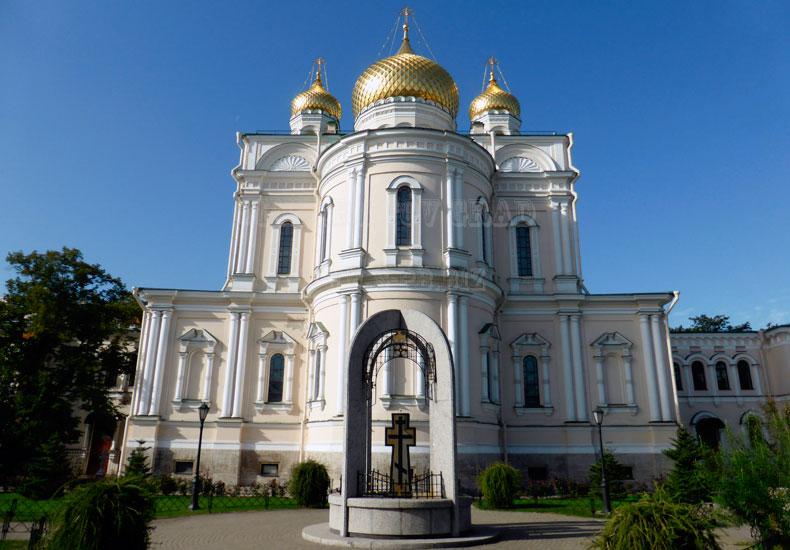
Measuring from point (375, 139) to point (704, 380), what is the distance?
2234 centimetres

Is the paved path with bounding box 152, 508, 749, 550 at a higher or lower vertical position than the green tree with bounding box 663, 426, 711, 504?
lower

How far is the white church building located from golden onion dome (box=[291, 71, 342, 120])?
614 cm

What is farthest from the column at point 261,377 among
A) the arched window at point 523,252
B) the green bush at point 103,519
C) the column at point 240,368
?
the green bush at point 103,519

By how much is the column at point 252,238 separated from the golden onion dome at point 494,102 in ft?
45.9

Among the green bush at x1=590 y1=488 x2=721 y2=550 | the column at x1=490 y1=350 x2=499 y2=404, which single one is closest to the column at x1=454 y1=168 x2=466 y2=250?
the column at x1=490 y1=350 x2=499 y2=404

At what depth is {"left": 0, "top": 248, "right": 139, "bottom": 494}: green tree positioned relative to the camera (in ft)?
72.7

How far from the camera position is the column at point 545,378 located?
2088 centimetres

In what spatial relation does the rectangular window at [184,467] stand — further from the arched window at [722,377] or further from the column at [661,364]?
the arched window at [722,377]

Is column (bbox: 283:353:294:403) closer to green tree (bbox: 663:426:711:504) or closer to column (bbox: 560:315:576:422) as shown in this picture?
column (bbox: 560:315:576:422)

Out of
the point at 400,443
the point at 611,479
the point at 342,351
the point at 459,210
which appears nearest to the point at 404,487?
the point at 400,443

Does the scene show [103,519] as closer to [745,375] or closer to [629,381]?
[629,381]

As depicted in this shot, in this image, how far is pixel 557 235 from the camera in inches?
906

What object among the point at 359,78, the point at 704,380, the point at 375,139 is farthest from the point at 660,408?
the point at 359,78

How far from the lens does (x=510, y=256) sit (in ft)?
74.9
